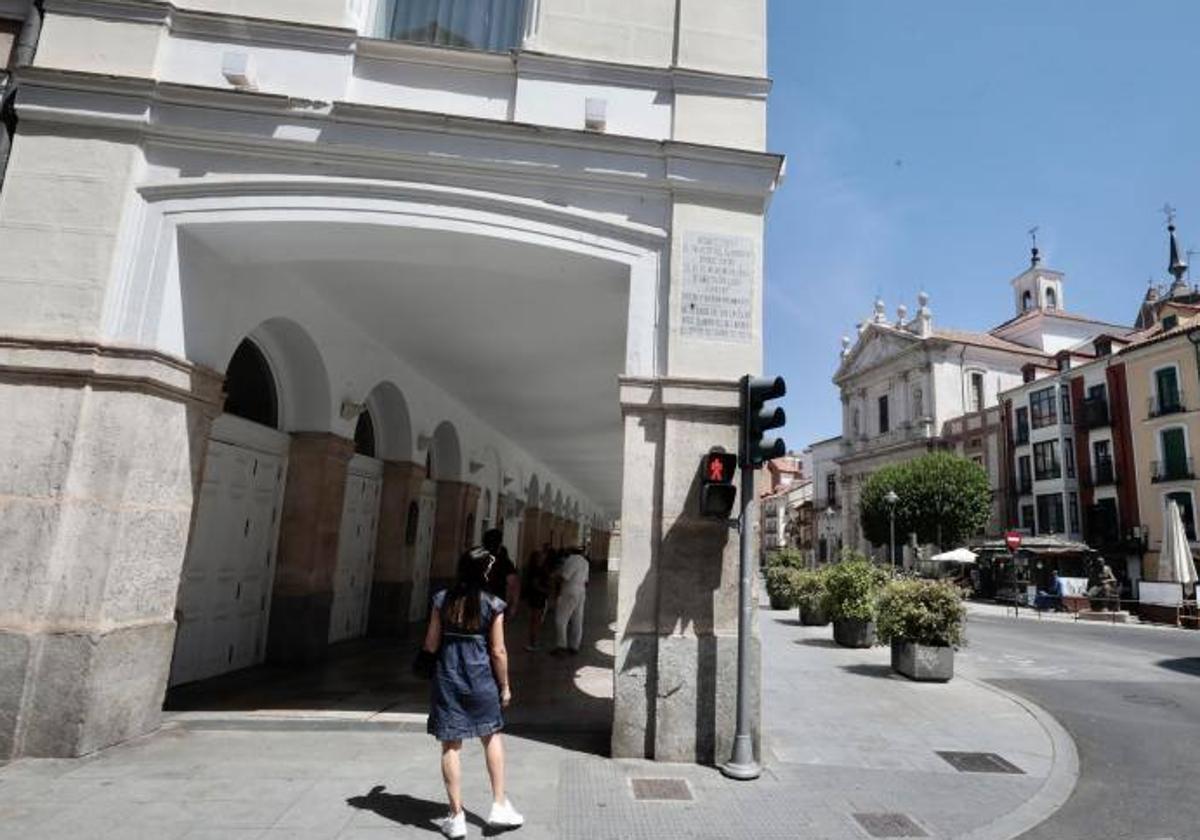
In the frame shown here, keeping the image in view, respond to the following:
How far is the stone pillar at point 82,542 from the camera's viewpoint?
16.1ft

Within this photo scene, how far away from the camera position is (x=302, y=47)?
19.9ft

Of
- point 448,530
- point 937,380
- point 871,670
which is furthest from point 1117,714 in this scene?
point 937,380

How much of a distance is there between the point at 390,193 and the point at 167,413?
248 centimetres

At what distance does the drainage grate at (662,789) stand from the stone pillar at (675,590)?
39 centimetres

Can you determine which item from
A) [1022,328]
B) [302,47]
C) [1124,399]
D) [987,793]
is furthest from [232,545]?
[1022,328]

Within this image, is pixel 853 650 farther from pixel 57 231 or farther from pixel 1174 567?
pixel 1174 567

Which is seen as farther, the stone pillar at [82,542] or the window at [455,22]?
the window at [455,22]

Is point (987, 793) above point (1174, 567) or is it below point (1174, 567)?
below

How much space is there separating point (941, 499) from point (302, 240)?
38.4m

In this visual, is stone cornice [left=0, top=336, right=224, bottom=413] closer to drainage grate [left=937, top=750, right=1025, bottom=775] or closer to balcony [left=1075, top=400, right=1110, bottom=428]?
drainage grate [left=937, top=750, right=1025, bottom=775]

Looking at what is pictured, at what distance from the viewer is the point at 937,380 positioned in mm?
48125

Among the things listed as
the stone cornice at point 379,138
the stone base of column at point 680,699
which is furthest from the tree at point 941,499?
the stone base of column at point 680,699

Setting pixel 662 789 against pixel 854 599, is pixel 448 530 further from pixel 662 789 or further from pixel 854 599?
pixel 662 789

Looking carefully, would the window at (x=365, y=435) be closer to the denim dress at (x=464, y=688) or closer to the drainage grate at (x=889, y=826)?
the denim dress at (x=464, y=688)
